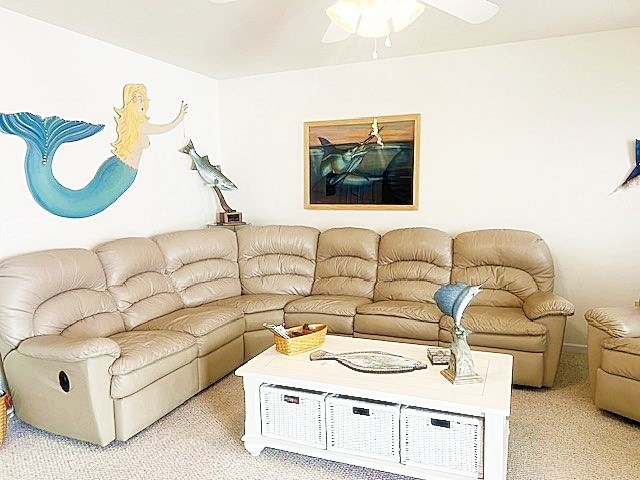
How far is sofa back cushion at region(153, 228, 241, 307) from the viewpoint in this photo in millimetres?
3938

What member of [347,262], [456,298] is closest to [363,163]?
[347,262]

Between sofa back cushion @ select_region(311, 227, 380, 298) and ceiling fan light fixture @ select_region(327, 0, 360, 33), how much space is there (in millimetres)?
2244

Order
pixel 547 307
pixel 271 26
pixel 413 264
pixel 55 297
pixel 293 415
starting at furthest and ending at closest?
1. pixel 413 264
2. pixel 271 26
3. pixel 547 307
4. pixel 55 297
5. pixel 293 415

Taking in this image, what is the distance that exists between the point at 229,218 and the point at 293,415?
2.77 meters

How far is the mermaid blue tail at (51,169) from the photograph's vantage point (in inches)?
124

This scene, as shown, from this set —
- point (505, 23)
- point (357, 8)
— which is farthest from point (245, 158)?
point (357, 8)

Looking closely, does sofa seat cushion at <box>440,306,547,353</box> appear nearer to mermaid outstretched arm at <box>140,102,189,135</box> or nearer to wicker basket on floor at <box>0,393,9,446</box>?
wicker basket on floor at <box>0,393,9,446</box>

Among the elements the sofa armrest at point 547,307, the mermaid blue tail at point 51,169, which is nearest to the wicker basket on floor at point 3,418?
the mermaid blue tail at point 51,169

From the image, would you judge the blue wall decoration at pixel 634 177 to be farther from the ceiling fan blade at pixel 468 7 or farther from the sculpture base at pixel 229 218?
the sculpture base at pixel 229 218

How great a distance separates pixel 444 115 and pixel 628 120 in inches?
55.0

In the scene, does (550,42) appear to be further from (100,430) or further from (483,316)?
(100,430)

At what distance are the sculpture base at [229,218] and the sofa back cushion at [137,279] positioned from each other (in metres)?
1.03

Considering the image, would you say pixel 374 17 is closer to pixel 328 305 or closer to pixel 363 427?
pixel 363 427

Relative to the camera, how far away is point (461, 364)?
7.44ft
